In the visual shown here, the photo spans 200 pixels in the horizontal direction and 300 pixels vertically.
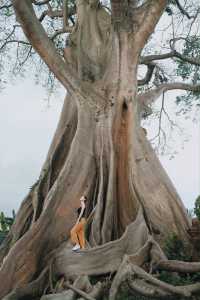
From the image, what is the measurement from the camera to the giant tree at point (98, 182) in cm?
823

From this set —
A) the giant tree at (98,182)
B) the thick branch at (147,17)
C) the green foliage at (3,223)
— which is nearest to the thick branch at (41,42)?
the giant tree at (98,182)

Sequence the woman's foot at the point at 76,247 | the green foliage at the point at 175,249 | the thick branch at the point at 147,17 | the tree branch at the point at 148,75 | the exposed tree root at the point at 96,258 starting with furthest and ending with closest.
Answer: the tree branch at the point at 148,75 < the thick branch at the point at 147,17 < the green foliage at the point at 175,249 < the woman's foot at the point at 76,247 < the exposed tree root at the point at 96,258

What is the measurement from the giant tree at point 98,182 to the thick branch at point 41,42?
0.02m

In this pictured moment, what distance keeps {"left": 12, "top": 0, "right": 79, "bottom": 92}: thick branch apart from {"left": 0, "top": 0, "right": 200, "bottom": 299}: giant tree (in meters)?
0.02

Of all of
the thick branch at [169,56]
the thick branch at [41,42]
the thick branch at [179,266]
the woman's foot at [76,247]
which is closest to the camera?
the thick branch at [179,266]

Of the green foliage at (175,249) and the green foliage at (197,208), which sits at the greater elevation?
the green foliage at (197,208)

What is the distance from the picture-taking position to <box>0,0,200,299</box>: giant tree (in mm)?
8227

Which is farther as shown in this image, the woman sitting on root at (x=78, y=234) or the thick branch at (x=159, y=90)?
the thick branch at (x=159, y=90)

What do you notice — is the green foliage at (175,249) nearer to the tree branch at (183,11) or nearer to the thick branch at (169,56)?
the thick branch at (169,56)

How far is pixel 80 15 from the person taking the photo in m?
11.8

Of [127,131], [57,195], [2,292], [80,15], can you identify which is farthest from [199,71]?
[2,292]

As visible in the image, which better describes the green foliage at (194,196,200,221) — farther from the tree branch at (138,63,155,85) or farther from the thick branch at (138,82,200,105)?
the tree branch at (138,63,155,85)

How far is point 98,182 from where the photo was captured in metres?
9.60

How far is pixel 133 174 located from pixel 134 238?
4.28 feet
